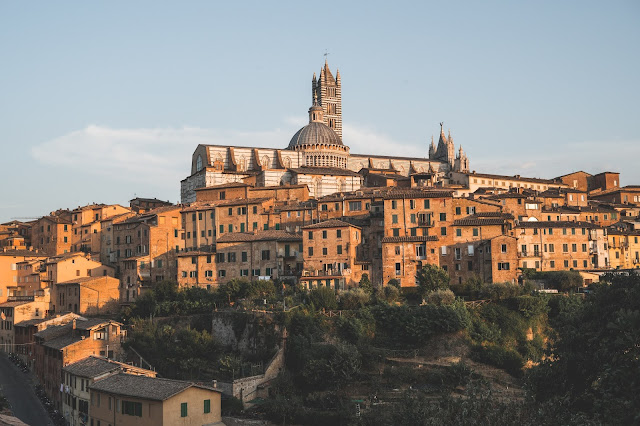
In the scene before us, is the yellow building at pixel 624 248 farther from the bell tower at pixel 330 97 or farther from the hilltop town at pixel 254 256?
the bell tower at pixel 330 97

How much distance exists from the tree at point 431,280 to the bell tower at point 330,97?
255ft

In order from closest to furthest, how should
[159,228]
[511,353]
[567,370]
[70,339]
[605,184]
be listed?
1. [567,370]
2. [511,353]
3. [70,339]
4. [159,228]
5. [605,184]

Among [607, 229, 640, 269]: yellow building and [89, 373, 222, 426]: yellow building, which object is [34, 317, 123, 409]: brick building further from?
[607, 229, 640, 269]: yellow building

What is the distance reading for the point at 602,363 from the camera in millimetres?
25641

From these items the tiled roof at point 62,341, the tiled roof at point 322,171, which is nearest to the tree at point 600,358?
the tiled roof at point 62,341

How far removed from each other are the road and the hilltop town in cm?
114

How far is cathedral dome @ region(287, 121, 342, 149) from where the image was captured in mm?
108125

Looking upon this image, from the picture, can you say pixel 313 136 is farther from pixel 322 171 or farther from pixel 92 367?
pixel 92 367

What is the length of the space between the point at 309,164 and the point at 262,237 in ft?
135

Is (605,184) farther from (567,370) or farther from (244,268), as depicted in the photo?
(567,370)

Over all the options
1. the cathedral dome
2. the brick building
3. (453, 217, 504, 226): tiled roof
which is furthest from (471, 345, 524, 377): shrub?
the cathedral dome

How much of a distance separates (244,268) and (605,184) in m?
62.1

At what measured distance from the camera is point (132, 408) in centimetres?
4128

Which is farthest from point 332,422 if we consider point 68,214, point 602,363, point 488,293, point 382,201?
point 68,214
